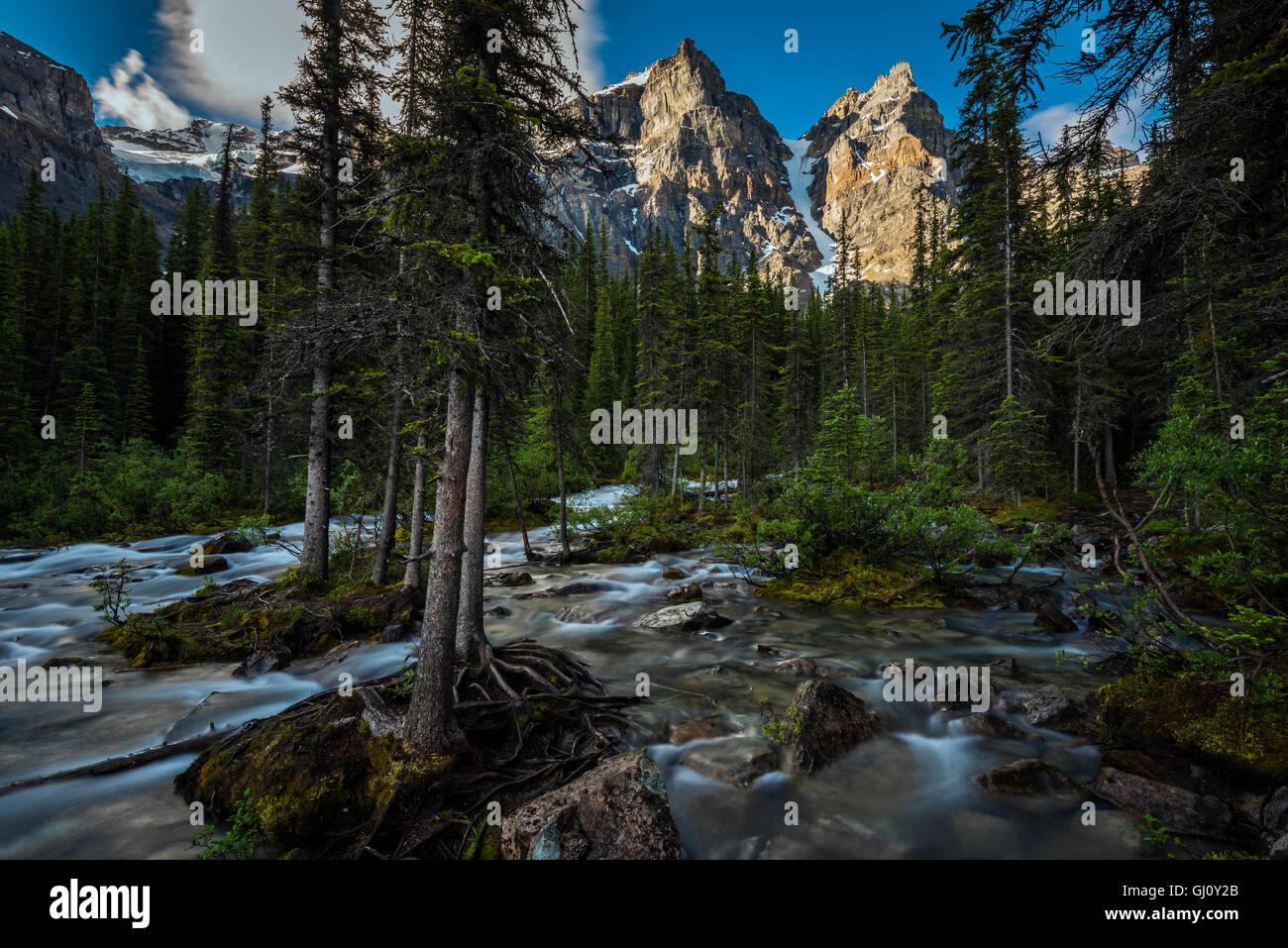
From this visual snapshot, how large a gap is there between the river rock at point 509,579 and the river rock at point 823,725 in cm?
1197

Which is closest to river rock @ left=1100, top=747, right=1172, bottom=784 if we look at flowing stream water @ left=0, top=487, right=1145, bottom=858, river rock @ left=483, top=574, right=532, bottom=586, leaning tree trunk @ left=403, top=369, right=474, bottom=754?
flowing stream water @ left=0, top=487, right=1145, bottom=858

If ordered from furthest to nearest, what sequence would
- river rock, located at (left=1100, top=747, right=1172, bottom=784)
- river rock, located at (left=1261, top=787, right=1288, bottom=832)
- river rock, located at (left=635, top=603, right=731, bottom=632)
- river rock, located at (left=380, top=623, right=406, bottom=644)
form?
river rock, located at (left=635, top=603, right=731, bottom=632) → river rock, located at (left=380, top=623, right=406, bottom=644) → river rock, located at (left=1100, top=747, right=1172, bottom=784) → river rock, located at (left=1261, top=787, right=1288, bottom=832)

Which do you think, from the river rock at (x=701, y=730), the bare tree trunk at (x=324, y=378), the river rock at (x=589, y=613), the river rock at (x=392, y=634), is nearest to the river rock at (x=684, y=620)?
the river rock at (x=589, y=613)

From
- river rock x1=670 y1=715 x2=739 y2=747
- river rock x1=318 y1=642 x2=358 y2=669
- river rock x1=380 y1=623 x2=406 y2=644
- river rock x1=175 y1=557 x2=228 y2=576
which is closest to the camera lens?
river rock x1=670 y1=715 x2=739 y2=747

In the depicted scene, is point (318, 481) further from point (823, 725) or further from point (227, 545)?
point (823, 725)

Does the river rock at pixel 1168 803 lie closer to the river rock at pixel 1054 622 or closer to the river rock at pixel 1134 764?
the river rock at pixel 1134 764

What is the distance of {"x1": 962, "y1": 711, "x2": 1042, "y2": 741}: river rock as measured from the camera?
7.27m

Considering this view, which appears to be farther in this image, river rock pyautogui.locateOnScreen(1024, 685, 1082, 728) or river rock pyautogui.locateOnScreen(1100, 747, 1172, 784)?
river rock pyautogui.locateOnScreen(1024, 685, 1082, 728)

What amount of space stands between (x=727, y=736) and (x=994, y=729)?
402 cm

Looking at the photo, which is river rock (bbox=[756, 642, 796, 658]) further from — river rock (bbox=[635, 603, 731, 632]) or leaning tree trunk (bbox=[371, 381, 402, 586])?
leaning tree trunk (bbox=[371, 381, 402, 586])

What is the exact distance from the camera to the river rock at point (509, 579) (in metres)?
17.3

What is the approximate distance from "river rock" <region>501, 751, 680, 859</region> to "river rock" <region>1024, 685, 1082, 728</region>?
21.0ft

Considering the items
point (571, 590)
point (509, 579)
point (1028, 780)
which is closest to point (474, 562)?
point (1028, 780)
